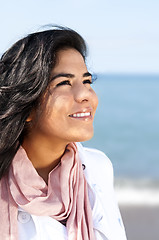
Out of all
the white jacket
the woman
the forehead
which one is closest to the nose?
the woman

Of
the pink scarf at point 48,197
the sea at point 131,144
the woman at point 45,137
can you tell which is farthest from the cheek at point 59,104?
the sea at point 131,144

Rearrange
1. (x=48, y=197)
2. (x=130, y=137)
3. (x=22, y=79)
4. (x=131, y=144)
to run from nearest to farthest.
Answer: (x=22, y=79)
(x=48, y=197)
(x=131, y=144)
(x=130, y=137)

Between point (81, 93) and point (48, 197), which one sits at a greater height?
point (81, 93)

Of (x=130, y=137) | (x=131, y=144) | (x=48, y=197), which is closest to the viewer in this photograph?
(x=48, y=197)

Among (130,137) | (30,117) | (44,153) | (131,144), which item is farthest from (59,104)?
(130,137)

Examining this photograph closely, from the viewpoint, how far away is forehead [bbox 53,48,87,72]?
7.20ft

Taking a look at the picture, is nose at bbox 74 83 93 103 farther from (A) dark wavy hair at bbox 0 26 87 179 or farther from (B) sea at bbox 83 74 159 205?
(B) sea at bbox 83 74 159 205

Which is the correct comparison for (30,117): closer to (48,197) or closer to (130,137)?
(48,197)

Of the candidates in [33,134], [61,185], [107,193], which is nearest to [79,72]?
[33,134]

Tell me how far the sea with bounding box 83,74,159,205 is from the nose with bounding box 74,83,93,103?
2.35 ft

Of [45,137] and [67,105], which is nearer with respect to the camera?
[67,105]

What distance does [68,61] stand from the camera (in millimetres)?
2225

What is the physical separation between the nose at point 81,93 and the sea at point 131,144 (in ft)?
2.35

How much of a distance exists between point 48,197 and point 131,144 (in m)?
13.0
